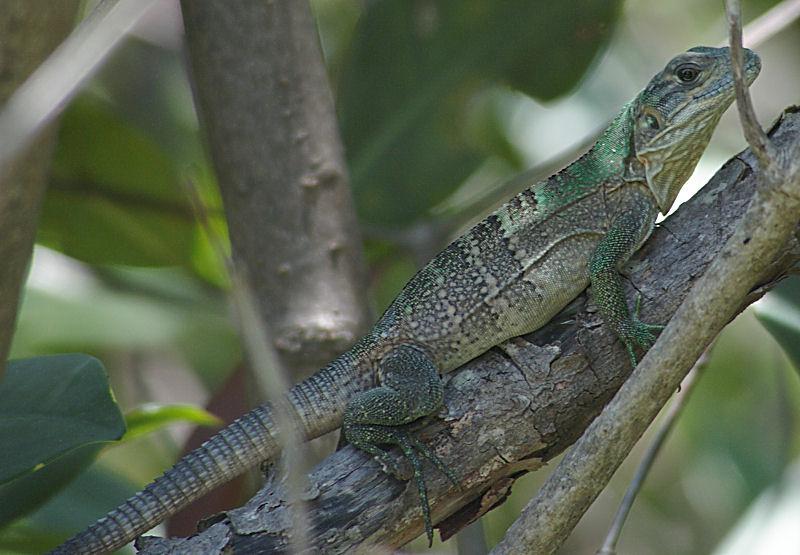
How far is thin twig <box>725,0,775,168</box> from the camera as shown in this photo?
1.72 meters

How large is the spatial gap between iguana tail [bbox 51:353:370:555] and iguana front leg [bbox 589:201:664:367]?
83 centimetres

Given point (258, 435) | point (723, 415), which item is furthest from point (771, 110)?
point (258, 435)

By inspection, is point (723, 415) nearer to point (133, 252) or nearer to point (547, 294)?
point (547, 294)

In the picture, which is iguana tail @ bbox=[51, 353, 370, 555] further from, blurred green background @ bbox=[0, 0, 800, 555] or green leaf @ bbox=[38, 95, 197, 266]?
green leaf @ bbox=[38, 95, 197, 266]

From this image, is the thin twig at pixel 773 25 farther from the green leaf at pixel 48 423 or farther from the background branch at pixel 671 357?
the green leaf at pixel 48 423

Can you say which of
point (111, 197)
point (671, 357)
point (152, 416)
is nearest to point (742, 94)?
point (671, 357)

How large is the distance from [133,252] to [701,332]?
2.82 meters

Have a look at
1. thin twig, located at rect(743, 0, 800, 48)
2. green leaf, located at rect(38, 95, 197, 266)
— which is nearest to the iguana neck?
thin twig, located at rect(743, 0, 800, 48)

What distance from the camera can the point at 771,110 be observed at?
4852mm

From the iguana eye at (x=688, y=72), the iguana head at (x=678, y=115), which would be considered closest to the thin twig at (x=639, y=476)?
the iguana head at (x=678, y=115)

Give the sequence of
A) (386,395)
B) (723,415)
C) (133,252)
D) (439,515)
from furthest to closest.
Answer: (723,415)
(133,252)
(386,395)
(439,515)

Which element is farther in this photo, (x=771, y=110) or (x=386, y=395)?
(x=771, y=110)

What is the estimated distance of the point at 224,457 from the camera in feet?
9.55

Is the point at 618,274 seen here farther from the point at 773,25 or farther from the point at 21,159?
the point at 21,159
